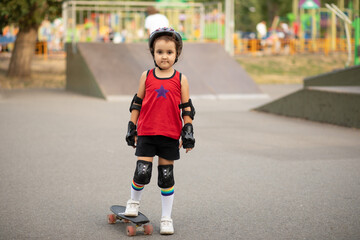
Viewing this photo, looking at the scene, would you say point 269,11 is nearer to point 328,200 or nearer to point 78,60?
point 78,60

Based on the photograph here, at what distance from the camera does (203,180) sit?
6.84 metres

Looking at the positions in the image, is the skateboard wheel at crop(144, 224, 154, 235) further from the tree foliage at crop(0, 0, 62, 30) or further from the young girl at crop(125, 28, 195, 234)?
the tree foliage at crop(0, 0, 62, 30)

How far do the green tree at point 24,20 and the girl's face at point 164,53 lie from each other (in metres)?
16.4

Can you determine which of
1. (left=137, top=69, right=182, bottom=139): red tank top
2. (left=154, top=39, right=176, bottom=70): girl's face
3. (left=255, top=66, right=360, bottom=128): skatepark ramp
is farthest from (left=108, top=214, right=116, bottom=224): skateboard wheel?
(left=255, top=66, right=360, bottom=128): skatepark ramp

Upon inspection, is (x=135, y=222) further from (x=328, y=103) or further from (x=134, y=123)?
(x=328, y=103)

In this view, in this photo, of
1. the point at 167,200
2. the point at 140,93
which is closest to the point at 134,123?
the point at 140,93

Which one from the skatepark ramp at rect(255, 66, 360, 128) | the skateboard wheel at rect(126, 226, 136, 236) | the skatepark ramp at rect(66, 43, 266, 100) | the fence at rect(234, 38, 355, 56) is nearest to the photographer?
the skateboard wheel at rect(126, 226, 136, 236)

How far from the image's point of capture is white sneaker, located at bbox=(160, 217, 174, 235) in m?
4.73

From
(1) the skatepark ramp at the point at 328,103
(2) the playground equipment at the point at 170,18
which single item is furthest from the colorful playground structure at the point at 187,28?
(1) the skatepark ramp at the point at 328,103

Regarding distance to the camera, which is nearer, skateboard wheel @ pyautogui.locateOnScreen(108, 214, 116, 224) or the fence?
skateboard wheel @ pyautogui.locateOnScreen(108, 214, 116, 224)

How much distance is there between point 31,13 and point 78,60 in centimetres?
456

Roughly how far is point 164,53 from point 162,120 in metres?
0.48

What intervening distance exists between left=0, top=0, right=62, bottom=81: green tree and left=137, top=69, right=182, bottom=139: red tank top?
16406 millimetres

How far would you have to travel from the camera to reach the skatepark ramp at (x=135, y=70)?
17.0 m
